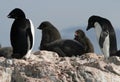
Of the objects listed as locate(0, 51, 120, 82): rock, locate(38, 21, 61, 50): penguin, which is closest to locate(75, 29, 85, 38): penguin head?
locate(38, 21, 61, 50): penguin

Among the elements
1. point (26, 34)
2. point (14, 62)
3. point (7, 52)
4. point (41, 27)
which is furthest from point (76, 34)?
point (14, 62)

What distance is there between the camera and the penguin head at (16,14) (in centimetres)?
1255

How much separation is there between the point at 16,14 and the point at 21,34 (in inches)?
21.4

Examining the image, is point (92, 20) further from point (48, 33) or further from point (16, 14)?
point (16, 14)

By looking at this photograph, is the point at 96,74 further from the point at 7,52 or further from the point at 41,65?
the point at 7,52

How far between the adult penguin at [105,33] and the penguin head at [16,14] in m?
3.27

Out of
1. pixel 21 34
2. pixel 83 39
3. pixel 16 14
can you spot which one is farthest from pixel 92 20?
pixel 21 34

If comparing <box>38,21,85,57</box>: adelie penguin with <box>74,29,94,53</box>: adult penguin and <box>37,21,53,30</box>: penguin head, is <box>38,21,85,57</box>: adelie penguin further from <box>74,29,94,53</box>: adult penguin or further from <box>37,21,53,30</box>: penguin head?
<box>74,29,94,53</box>: adult penguin

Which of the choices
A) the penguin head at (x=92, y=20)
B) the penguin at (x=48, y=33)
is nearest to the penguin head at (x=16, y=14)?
the penguin head at (x=92, y=20)

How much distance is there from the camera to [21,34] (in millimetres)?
12453

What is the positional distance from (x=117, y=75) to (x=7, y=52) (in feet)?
24.0

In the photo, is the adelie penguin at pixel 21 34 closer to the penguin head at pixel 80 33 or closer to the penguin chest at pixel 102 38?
the penguin chest at pixel 102 38

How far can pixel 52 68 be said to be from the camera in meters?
7.88

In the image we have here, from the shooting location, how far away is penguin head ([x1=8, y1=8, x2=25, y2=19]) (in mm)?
12547
